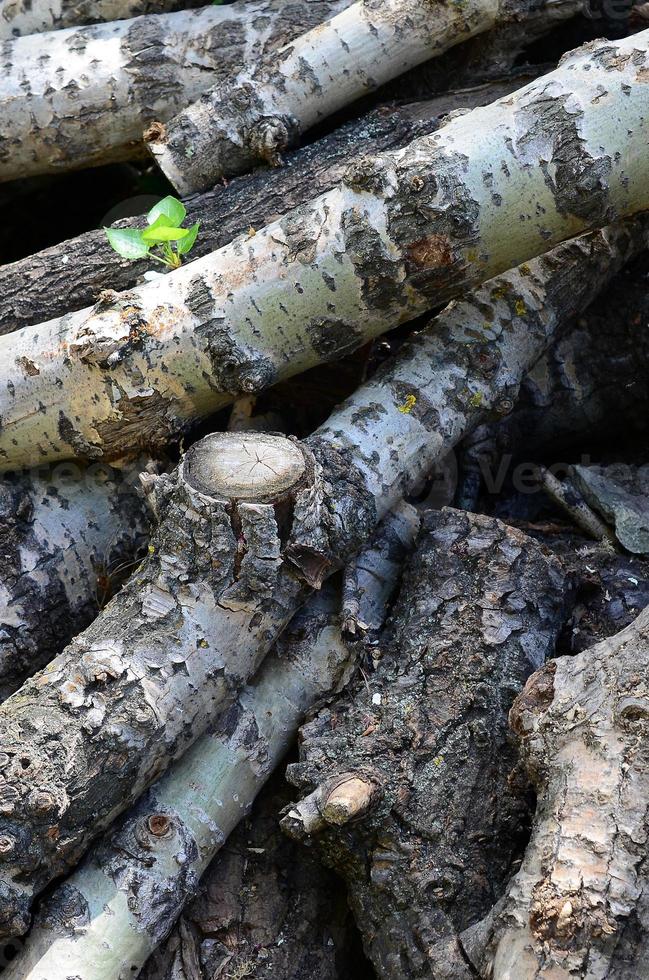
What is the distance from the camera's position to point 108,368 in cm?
207

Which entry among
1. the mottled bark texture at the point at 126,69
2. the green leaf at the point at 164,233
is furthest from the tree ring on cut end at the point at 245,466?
the mottled bark texture at the point at 126,69

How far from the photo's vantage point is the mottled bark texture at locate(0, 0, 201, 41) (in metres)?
3.01

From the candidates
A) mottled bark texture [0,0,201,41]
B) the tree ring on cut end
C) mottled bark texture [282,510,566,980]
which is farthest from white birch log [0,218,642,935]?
mottled bark texture [0,0,201,41]

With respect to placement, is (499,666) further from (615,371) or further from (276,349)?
(615,371)

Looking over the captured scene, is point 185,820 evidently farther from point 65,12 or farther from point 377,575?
point 65,12

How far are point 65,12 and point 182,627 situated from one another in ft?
7.25

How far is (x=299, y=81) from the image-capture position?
101 inches

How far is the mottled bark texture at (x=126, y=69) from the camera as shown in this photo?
2781 mm

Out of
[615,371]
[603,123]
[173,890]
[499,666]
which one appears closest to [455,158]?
[603,123]

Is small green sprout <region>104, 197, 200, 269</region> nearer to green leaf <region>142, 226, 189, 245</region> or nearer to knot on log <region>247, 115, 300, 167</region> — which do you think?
green leaf <region>142, 226, 189, 245</region>

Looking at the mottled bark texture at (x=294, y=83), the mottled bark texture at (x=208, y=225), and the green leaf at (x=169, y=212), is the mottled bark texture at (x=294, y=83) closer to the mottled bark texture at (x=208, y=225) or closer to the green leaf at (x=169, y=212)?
the mottled bark texture at (x=208, y=225)

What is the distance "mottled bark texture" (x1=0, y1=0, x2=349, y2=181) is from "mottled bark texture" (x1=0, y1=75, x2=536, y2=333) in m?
0.46

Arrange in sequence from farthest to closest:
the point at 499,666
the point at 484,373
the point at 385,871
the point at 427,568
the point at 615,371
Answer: the point at 615,371
the point at 484,373
the point at 427,568
the point at 499,666
the point at 385,871

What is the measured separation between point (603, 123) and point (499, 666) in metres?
1.14
